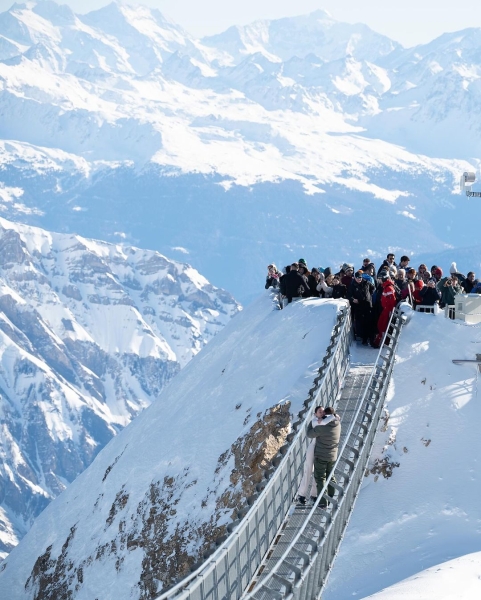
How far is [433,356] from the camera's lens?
3591 cm

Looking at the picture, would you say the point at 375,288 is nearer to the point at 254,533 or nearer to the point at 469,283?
the point at 469,283

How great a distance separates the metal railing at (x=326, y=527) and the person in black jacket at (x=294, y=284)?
11.5 meters

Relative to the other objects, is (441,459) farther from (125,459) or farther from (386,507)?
(125,459)

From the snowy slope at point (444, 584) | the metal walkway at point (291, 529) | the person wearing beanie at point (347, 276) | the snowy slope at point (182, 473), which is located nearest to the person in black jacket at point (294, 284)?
the snowy slope at point (182, 473)

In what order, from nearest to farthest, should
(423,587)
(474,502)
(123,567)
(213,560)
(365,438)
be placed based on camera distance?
(213,560) → (423,587) → (365,438) → (474,502) → (123,567)

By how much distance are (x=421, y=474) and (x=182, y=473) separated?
8.84 meters

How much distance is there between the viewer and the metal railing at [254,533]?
20641 mm

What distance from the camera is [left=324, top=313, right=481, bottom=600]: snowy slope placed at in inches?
1099

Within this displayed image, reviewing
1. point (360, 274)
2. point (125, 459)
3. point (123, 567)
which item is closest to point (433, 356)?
point (360, 274)

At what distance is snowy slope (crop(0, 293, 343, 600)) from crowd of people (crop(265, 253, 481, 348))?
908mm

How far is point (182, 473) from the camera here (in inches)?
1467

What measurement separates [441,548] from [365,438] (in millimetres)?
3092

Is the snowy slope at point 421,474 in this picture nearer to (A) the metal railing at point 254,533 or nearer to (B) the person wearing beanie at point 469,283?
(A) the metal railing at point 254,533

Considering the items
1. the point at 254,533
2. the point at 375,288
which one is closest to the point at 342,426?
the point at 254,533
